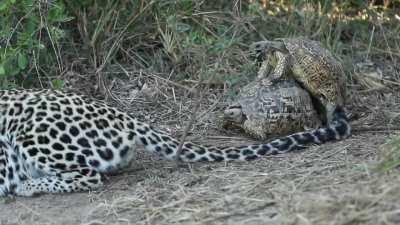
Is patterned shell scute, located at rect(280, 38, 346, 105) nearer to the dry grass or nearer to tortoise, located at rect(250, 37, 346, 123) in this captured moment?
tortoise, located at rect(250, 37, 346, 123)

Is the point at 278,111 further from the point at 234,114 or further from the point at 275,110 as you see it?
the point at 234,114

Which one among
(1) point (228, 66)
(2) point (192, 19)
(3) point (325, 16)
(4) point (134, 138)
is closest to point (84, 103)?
(4) point (134, 138)

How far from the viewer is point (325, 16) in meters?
9.09

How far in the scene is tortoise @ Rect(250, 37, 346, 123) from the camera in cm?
710

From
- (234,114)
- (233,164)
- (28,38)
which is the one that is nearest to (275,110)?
(234,114)

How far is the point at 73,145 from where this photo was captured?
626 cm

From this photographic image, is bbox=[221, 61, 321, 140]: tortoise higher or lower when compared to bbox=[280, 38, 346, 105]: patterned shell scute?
lower

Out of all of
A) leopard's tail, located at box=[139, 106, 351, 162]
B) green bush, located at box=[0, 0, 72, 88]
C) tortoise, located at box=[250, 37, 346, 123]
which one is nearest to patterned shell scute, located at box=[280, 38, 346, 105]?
tortoise, located at box=[250, 37, 346, 123]

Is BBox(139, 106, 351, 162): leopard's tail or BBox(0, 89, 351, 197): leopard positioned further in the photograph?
BBox(139, 106, 351, 162): leopard's tail

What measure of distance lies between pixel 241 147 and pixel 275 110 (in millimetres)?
669

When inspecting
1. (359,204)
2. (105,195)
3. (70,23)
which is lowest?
(105,195)

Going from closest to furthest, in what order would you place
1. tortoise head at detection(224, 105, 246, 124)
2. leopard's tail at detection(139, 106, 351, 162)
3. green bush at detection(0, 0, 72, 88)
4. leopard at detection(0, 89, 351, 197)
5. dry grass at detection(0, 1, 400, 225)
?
dry grass at detection(0, 1, 400, 225) < leopard at detection(0, 89, 351, 197) < leopard's tail at detection(139, 106, 351, 162) < tortoise head at detection(224, 105, 246, 124) < green bush at detection(0, 0, 72, 88)

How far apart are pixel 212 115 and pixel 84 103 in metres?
1.71

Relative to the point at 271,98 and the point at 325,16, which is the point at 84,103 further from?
the point at 325,16
